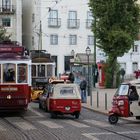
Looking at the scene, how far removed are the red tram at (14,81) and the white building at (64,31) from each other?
1974 inches

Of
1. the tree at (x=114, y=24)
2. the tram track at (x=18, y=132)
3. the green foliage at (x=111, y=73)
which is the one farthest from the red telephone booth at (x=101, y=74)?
the tram track at (x=18, y=132)

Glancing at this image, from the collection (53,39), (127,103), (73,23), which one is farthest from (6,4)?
(127,103)

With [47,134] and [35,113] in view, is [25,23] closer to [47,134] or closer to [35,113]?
[35,113]

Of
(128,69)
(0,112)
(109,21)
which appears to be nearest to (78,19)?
(128,69)

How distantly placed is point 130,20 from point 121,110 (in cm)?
2975

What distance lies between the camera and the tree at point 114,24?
52469 mm

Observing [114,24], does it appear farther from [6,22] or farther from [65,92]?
[6,22]

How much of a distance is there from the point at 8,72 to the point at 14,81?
0.50 meters

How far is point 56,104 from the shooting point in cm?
2705

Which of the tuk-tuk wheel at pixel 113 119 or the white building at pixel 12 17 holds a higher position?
the white building at pixel 12 17

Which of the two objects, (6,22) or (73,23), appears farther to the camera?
(6,22)

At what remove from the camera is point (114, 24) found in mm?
53469

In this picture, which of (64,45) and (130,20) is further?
(64,45)

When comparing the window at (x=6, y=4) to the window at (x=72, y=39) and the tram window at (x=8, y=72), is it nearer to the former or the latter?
the window at (x=72, y=39)
